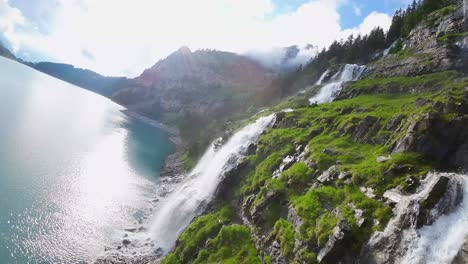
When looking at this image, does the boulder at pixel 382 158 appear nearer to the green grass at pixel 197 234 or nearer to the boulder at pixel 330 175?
the boulder at pixel 330 175

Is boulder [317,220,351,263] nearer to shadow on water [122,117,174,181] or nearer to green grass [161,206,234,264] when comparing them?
green grass [161,206,234,264]

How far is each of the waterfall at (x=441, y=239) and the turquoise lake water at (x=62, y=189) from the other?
4200 centimetres

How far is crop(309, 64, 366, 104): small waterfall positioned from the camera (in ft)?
301

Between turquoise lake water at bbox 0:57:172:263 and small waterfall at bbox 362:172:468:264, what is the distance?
131ft

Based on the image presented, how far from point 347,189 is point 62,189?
2287 inches

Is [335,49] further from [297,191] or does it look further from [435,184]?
[435,184]

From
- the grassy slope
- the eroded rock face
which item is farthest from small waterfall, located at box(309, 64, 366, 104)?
the eroded rock face

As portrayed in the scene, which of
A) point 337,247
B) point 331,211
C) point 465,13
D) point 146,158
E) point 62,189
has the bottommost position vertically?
point 62,189

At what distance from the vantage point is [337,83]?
96.9m

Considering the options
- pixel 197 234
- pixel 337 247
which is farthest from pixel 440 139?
pixel 197 234

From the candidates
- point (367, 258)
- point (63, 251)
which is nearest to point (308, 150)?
point (367, 258)

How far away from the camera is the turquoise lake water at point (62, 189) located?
45281 millimetres

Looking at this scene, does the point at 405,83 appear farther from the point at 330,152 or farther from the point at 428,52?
the point at 330,152

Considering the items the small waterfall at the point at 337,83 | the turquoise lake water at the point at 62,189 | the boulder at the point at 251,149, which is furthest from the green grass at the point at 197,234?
the small waterfall at the point at 337,83
